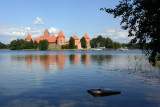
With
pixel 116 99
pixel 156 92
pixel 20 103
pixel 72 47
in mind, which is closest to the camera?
pixel 20 103

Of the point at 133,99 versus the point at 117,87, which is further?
the point at 117,87

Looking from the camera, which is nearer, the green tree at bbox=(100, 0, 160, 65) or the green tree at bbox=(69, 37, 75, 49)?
the green tree at bbox=(100, 0, 160, 65)

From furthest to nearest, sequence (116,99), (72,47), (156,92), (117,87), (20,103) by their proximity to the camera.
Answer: (72,47), (117,87), (156,92), (116,99), (20,103)

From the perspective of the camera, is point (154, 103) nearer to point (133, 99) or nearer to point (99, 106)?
point (133, 99)

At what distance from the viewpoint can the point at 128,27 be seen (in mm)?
11570

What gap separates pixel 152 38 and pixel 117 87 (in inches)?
270

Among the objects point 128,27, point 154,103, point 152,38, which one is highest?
point 128,27

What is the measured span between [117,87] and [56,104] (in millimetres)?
6891

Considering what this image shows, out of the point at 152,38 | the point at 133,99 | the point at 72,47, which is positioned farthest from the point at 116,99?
the point at 72,47

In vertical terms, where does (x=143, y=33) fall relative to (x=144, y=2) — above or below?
below

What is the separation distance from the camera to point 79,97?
12750 millimetres

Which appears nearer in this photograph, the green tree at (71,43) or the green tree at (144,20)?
the green tree at (144,20)

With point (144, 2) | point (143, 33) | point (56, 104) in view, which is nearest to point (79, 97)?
point (56, 104)

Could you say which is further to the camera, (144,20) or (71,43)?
(71,43)
